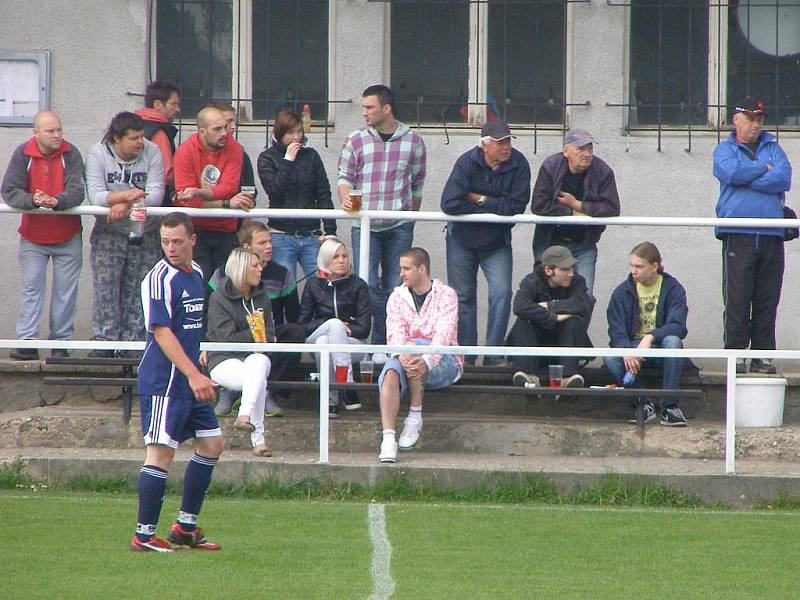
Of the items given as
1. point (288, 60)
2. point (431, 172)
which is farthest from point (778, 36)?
point (288, 60)

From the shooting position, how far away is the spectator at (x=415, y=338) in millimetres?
9625

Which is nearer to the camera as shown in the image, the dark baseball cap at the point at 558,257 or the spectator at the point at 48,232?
the dark baseball cap at the point at 558,257

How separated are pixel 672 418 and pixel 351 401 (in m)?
2.27

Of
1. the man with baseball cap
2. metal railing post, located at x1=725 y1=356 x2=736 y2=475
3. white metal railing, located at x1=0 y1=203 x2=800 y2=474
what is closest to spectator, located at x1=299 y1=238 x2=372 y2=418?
white metal railing, located at x1=0 y1=203 x2=800 y2=474

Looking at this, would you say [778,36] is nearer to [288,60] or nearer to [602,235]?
[602,235]

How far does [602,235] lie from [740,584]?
5.21m

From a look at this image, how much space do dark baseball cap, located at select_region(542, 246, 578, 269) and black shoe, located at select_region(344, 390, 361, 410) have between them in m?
1.66

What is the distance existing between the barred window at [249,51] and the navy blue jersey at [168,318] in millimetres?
4796

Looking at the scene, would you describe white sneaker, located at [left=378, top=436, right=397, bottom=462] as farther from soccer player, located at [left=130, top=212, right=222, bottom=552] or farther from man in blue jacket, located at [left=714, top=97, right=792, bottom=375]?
man in blue jacket, located at [left=714, top=97, right=792, bottom=375]

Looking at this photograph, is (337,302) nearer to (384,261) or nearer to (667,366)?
(384,261)

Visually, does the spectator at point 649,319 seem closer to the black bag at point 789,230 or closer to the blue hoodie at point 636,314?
the blue hoodie at point 636,314

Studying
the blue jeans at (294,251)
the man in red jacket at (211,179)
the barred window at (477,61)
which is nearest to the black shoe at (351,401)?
the blue jeans at (294,251)

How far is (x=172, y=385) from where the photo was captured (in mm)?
7539

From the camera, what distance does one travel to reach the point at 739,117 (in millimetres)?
10352
